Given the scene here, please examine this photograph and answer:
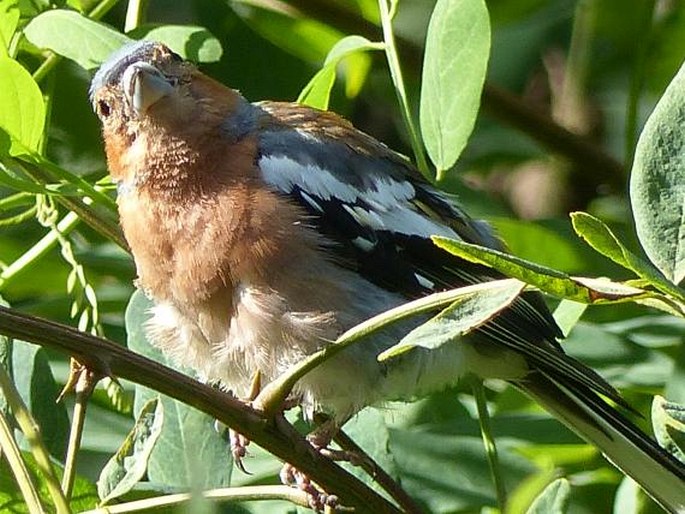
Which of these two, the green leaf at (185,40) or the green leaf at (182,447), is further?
the green leaf at (185,40)

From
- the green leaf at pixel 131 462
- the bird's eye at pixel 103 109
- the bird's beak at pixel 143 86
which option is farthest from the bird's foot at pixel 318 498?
the bird's eye at pixel 103 109

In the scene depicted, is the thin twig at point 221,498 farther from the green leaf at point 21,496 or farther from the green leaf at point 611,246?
the green leaf at point 611,246

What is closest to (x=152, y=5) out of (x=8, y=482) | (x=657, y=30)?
(x=657, y=30)

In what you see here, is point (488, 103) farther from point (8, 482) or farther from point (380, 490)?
point (8, 482)

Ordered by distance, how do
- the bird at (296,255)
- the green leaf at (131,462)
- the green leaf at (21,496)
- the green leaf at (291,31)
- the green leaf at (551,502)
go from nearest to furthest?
the green leaf at (131,462) → the green leaf at (551,502) → the green leaf at (21,496) → the bird at (296,255) → the green leaf at (291,31)

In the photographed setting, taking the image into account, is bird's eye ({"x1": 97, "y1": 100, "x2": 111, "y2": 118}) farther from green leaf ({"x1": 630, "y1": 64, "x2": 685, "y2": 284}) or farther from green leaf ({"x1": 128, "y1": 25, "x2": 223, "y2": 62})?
green leaf ({"x1": 630, "y1": 64, "x2": 685, "y2": 284})

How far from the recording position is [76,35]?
8.14ft

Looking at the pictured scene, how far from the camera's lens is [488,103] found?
4.35 m

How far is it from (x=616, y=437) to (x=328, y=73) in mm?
960

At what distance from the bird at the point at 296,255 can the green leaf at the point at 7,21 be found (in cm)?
24

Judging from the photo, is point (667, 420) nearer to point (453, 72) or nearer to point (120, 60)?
point (453, 72)

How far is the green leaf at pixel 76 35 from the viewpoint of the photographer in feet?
8.11

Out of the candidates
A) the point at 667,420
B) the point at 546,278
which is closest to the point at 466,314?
the point at 546,278

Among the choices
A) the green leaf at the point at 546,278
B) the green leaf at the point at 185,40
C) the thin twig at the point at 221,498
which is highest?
the green leaf at the point at 546,278
